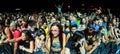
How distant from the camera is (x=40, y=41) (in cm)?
562

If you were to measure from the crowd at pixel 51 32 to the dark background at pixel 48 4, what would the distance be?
6 cm

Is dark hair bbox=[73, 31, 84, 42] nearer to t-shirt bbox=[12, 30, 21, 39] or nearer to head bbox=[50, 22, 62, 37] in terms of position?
head bbox=[50, 22, 62, 37]

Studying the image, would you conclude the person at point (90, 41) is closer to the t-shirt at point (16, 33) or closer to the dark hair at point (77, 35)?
the dark hair at point (77, 35)

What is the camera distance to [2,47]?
5.63 metres

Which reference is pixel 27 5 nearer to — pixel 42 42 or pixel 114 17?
pixel 42 42

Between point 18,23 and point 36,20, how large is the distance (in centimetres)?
20

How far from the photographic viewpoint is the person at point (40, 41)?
5625mm

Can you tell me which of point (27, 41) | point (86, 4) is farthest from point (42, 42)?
point (86, 4)

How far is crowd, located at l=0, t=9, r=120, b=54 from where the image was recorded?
560 centimetres

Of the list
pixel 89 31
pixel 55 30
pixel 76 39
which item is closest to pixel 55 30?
pixel 55 30

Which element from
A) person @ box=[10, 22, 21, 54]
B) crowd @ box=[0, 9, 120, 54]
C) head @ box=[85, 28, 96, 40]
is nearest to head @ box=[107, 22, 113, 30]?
crowd @ box=[0, 9, 120, 54]

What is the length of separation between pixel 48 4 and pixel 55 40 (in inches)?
16.1

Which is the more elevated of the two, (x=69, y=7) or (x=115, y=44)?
(x=69, y=7)

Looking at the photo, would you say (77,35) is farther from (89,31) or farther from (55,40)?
(55,40)
